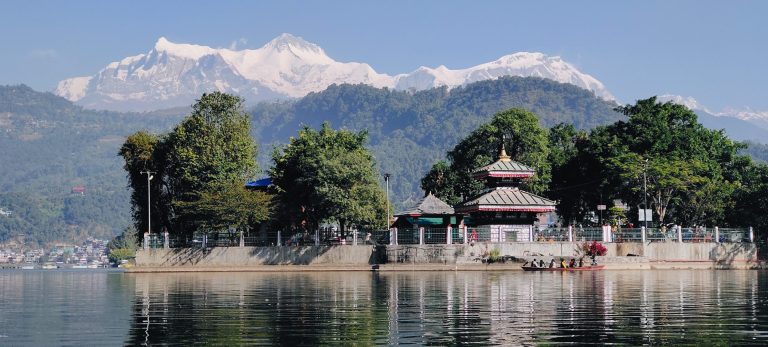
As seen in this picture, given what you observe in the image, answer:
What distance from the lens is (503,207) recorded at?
8156cm

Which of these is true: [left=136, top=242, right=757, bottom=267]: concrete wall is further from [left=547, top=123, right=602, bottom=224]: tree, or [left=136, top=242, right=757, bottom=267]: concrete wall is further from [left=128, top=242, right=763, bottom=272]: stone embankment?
[left=547, top=123, right=602, bottom=224]: tree

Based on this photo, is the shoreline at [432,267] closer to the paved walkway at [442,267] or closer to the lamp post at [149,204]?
the paved walkway at [442,267]

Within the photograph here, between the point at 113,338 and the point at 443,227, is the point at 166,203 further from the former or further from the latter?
the point at 113,338

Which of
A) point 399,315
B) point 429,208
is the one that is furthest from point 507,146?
point 399,315

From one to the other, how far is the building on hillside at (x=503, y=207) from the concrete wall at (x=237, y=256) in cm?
1101

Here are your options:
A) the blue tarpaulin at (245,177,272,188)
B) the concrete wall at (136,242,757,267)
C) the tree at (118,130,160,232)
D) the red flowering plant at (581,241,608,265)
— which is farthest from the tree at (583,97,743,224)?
the tree at (118,130,160,232)

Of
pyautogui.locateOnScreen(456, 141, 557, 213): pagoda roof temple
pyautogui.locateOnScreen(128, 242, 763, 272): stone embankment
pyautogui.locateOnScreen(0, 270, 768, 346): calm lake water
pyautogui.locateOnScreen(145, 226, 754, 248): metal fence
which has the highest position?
pyautogui.locateOnScreen(456, 141, 557, 213): pagoda roof temple

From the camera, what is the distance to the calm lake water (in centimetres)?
2852

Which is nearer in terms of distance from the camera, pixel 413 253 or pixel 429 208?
pixel 413 253

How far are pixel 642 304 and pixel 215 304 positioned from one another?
15.4 m

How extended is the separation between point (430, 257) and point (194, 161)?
22.8 m

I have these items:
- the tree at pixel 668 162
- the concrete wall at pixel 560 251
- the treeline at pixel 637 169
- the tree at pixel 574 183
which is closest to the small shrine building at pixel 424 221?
the concrete wall at pixel 560 251

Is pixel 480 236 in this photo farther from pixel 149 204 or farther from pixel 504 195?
pixel 149 204

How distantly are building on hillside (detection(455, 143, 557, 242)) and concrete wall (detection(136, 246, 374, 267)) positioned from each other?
11.0m
